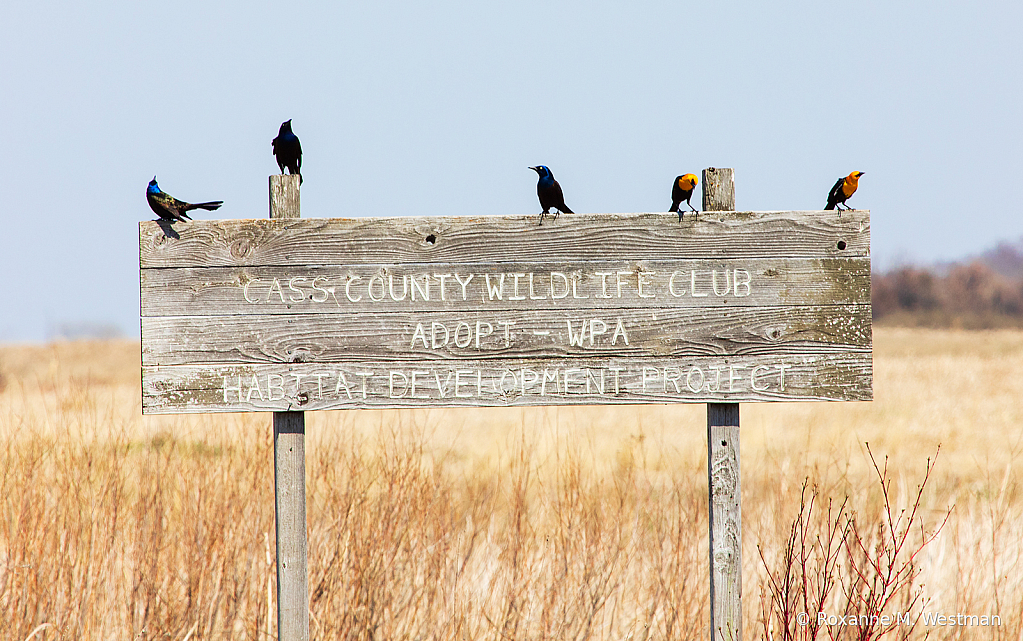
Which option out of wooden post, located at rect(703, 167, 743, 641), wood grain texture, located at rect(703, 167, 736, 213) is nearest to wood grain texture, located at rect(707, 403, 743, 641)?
wooden post, located at rect(703, 167, 743, 641)

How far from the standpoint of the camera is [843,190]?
303 cm

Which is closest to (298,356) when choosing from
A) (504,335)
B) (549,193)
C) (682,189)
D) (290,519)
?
(290,519)

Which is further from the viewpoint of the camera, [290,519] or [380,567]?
[380,567]

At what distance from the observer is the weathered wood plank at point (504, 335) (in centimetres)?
A: 289

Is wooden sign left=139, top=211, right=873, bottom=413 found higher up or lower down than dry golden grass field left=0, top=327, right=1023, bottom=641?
higher up

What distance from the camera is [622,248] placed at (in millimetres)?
2947

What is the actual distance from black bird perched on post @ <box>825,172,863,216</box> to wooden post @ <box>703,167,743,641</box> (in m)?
0.39

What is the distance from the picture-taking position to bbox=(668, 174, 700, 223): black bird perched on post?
2971 mm

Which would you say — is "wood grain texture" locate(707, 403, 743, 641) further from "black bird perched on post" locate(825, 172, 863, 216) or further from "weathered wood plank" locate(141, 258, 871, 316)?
"black bird perched on post" locate(825, 172, 863, 216)

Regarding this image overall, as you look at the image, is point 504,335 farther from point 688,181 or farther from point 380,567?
point 380,567

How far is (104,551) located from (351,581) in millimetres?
1044

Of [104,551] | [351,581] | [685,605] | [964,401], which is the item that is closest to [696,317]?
[685,605]

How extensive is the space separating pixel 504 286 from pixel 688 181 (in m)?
0.78

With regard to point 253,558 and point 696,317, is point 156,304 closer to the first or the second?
point 253,558
